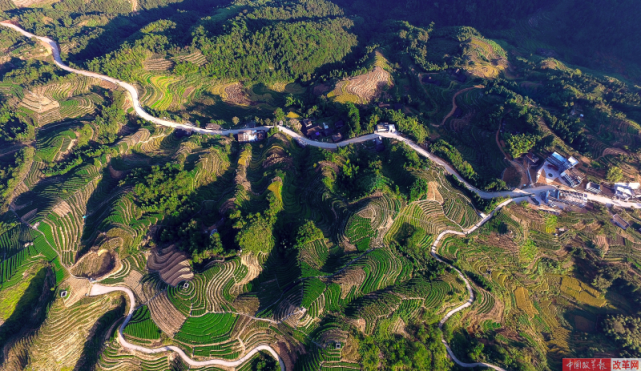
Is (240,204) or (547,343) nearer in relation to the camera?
(547,343)

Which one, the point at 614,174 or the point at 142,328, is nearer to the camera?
the point at 142,328

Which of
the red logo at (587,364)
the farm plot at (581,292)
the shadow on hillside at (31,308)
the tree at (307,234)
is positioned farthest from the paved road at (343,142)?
the shadow on hillside at (31,308)

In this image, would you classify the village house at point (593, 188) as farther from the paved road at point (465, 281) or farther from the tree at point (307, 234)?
the tree at point (307, 234)

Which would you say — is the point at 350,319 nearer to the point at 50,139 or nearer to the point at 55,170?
the point at 55,170

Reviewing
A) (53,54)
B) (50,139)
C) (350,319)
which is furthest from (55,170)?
(350,319)

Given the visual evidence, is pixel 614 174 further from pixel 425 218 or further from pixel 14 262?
pixel 14 262

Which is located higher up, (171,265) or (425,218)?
(425,218)

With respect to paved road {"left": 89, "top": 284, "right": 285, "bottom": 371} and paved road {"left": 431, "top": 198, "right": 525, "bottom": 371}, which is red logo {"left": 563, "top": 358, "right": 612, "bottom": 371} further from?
paved road {"left": 89, "top": 284, "right": 285, "bottom": 371}

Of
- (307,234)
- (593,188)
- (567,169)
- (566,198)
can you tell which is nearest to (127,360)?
(307,234)
